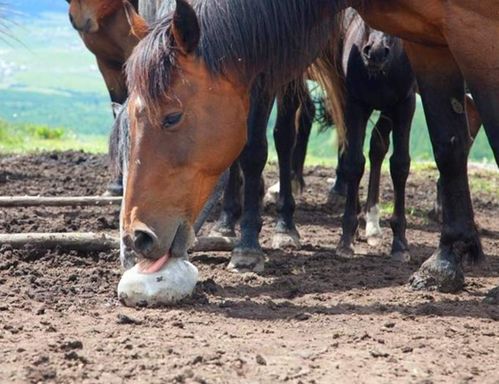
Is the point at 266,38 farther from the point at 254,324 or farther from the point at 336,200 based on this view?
the point at 336,200

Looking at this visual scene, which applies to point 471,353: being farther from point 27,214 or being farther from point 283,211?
point 27,214

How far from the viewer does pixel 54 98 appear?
78.3 ft

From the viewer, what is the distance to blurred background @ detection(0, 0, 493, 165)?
15.0 metres

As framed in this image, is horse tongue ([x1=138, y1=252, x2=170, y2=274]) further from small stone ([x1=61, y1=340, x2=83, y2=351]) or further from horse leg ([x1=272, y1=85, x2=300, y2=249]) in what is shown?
horse leg ([x1=272, y1=85, x2=300, y2=249])

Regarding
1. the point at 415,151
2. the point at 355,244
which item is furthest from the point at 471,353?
the point at 415,151

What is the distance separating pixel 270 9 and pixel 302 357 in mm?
1840

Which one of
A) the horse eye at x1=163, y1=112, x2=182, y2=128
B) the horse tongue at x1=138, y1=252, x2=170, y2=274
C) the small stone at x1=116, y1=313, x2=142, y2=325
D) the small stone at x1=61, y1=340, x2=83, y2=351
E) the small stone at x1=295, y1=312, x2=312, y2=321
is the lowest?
the small stone at x1=116, y1=313, x2=142, y2=325

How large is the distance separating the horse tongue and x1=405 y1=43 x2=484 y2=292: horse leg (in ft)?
4.81

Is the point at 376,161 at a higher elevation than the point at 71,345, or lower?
higher

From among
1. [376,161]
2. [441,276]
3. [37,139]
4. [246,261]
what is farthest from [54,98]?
[441,276]

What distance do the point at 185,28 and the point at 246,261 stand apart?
71.8 inches

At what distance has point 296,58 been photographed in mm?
5410

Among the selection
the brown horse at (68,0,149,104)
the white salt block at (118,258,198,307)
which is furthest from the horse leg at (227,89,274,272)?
the brown horse at (68,0,149,104)

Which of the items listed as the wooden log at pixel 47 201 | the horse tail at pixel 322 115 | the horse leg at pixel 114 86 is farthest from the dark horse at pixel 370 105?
the horse leg at pixel 114 86
